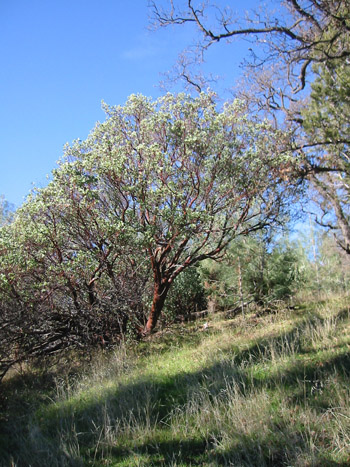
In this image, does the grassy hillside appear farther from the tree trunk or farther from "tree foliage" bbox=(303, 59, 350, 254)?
"tree foliage" bbox=(303, 59, 350, 254)

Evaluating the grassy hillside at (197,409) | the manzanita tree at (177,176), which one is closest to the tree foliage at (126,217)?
the manzanita tree at (177,176)

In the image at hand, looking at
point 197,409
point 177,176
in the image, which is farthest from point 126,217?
point 197,409

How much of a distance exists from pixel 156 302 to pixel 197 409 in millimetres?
4406

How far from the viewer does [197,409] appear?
4000 mm

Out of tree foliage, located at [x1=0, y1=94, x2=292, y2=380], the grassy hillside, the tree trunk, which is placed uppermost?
tree foliage, located at [x1=0, y1=94, x2=292, y2=380]

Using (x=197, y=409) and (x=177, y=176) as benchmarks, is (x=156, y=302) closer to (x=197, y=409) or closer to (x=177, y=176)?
(x=177, y=176)

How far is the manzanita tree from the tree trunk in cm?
2

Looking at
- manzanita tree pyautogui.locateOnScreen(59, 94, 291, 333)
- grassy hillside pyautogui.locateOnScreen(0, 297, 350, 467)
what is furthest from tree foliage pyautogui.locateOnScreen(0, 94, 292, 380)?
grassy hillside pyautogui.locateOnScreen(0, 297, 350, 467)

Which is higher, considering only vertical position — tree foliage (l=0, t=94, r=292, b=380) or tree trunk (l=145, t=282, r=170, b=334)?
tree foliage (l=0, t=94, r=292, b=380)

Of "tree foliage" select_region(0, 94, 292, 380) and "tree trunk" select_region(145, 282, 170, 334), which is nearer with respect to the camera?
"tree foliage" select_region(0, 94, 292, 380)

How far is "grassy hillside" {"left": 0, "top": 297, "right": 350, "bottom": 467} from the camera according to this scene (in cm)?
325

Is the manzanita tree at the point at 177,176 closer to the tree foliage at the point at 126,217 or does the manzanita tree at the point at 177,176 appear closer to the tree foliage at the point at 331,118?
the tree foliage at the point at 126,217

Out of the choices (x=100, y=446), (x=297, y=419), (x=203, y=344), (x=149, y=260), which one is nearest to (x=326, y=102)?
(x=149, y=260)

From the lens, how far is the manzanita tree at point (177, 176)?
7258mm
